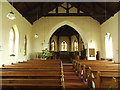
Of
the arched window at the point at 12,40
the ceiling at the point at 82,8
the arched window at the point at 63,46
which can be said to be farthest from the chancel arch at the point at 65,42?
the arched window at the point at 12,40

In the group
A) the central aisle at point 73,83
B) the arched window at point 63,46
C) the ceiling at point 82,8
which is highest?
the ceiling at point 82,8

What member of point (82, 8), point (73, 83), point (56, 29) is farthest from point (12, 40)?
point (82, 8)

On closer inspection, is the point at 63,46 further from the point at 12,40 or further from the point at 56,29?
the point at 12,40

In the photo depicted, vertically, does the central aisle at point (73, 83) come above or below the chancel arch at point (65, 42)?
below

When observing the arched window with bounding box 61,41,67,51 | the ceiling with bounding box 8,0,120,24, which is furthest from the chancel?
the arched window with bounding box 61,41,67,51

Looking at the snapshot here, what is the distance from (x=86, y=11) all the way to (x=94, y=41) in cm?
292

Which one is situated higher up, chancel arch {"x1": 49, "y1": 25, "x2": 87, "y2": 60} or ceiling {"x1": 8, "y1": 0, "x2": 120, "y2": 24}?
ceiling {"x1": 8, "y1": 0, "x2": 120, "y2": 24}

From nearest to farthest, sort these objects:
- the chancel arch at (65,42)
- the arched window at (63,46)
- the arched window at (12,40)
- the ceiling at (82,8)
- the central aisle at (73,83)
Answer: the central aisle at (73,83) < the arched window at (12,40) < the ceiling at (82,8) < the chancel arch at (65,42) < the arched window at (63,46)

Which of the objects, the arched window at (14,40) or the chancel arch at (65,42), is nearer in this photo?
the arched window at (14,40)

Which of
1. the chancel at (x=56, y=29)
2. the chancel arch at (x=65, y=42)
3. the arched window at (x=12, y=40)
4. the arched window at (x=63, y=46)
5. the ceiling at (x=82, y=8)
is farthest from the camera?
the arched window at (x=63, y=46)

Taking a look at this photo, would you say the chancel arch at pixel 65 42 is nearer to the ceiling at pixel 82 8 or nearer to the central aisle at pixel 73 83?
the ceiling at pixel 82 8

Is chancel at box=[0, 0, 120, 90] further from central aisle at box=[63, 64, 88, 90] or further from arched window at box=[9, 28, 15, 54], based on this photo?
central aisle at box=[63, 64, 88, 90]

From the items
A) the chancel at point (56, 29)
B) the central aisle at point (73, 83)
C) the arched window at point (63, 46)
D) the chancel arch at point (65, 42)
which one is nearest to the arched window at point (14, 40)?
the chancel at point (56, 29)

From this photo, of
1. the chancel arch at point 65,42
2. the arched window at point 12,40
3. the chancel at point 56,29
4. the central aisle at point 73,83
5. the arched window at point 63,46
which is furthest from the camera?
the arched window at point 63,46
